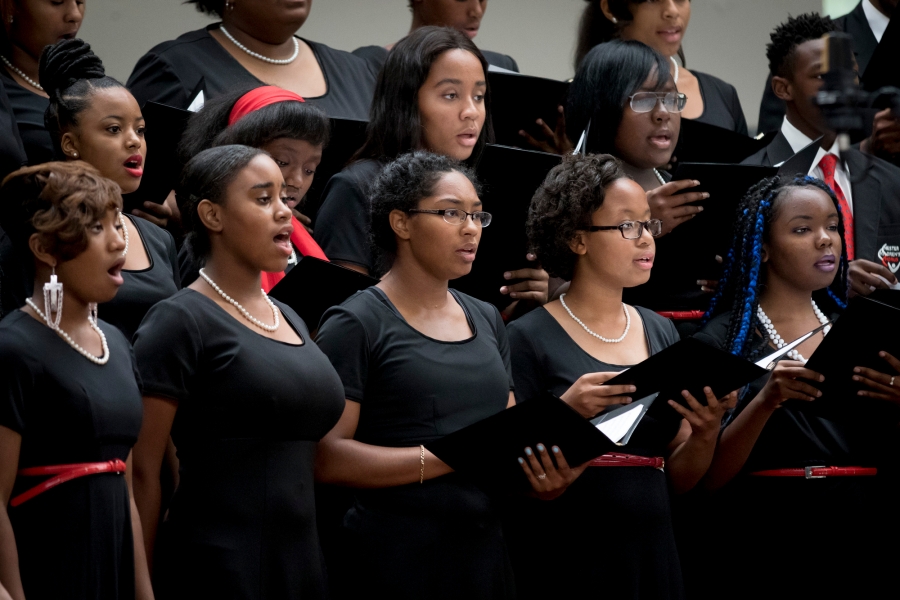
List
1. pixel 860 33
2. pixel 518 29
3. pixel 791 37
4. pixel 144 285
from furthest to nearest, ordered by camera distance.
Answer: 1. pixel 518 29
2. pixel 860 33
3. pixel 791 37
4. pixel 144 285

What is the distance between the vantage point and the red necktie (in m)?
3.75

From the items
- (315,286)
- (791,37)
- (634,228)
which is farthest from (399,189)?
(791,37)

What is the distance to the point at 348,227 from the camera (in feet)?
10.0

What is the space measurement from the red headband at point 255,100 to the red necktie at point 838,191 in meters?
1.70

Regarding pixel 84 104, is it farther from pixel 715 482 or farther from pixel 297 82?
pixel 715 482

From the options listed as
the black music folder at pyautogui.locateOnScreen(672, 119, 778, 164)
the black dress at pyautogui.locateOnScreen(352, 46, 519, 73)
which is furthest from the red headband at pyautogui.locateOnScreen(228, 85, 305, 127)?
the black music folder at pyautogui.locateOnScreen(672, 119, 778, 164)

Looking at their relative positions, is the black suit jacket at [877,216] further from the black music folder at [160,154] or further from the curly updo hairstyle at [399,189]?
the black music folder at [160,154]

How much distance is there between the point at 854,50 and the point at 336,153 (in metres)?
2.26

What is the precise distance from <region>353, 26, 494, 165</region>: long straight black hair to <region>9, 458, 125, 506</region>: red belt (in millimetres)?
1383

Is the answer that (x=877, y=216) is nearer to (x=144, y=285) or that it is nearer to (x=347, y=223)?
(x=347, y=223)

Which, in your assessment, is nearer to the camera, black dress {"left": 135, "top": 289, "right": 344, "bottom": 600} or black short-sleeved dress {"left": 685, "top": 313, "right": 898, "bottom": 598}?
black dress {"left": 135, "top": 289, "right": 344, "bottom": 600}

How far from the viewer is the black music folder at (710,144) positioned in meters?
3.75

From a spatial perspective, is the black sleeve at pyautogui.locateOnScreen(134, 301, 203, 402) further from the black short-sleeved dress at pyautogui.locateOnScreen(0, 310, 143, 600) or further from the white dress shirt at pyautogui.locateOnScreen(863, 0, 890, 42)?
the white dress shirt at pyautogui.locateOnScreen(863, 0, 890, 42)

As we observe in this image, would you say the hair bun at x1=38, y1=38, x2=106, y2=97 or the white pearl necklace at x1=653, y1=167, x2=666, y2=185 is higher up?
the white pearl necklace at x1=653, y1=167, x2=666, y2=185
